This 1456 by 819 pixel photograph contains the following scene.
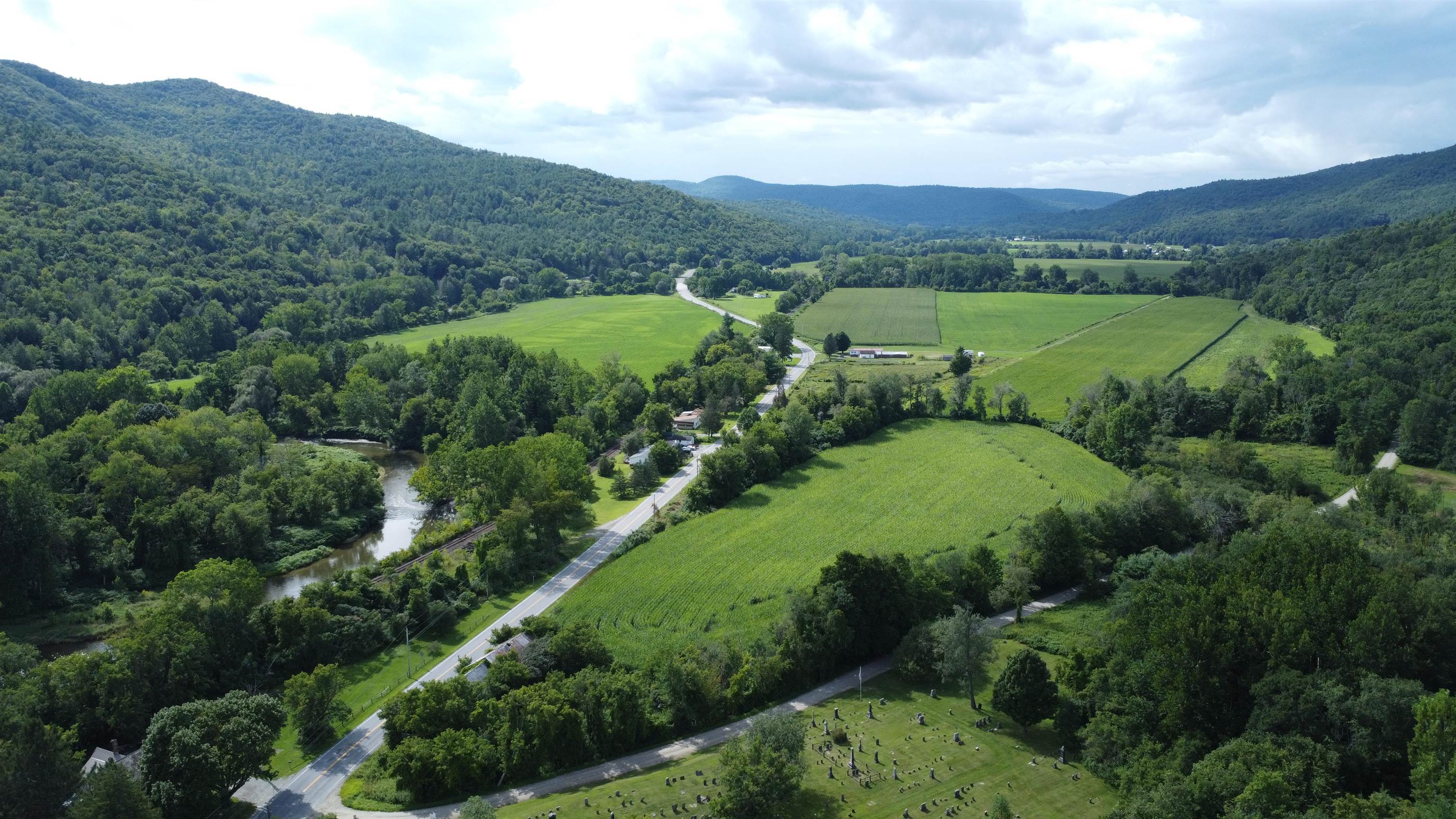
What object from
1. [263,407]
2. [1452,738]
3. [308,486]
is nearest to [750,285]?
[263,407]

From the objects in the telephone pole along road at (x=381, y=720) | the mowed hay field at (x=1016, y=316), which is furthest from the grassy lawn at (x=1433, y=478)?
the telephone pole along road at (x=381, y=720)

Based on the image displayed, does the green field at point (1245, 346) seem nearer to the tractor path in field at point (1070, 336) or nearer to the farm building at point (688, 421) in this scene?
the tractor path in field at point (1070, 336)

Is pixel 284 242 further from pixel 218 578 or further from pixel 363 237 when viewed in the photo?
pixel 218 578

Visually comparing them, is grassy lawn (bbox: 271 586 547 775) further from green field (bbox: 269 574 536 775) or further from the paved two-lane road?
the paved two-lane road

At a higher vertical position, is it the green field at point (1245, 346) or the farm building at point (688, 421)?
the green field at point (1245, 346)

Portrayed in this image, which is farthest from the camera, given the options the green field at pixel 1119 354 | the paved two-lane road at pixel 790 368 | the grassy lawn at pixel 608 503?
the green field at pixel 1119 354
